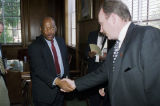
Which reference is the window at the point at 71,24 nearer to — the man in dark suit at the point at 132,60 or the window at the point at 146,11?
the window at the point at 146,11

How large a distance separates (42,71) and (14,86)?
3.46ft

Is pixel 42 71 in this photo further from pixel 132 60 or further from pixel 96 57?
pixel 132 60

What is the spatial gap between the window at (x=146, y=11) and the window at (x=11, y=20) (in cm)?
622

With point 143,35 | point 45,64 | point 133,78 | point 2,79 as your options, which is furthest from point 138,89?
point 2,79

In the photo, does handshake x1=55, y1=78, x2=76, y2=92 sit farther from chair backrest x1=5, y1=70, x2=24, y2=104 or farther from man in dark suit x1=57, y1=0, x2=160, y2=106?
chair backrest x1=5, y1=70, x2=24, y2=104

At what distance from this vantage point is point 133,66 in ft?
4.65

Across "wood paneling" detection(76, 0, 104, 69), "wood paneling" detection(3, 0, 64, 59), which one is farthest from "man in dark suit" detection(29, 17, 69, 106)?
"wood paneling" detection(3, 0, 64, 59)

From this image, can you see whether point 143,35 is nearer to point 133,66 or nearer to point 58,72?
point 133,66

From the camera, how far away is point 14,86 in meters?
3.25

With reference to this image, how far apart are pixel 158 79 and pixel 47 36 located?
5.20 feet

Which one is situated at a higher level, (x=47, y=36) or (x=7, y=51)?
(x=47, y=36)

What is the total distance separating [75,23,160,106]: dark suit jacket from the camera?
1.34 m

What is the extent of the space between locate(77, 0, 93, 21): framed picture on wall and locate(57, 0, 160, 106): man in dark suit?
2.75 m

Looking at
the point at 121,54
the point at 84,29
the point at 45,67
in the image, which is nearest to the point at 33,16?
the point at 84,29
